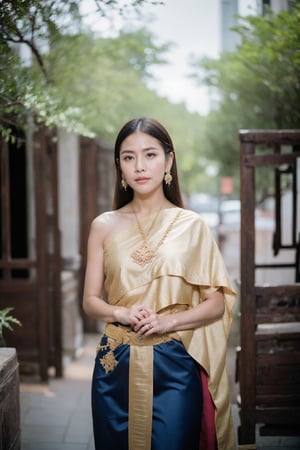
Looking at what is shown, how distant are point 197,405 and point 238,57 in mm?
4208

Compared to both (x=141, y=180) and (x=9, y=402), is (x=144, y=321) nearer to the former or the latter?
(x=141, y=180)

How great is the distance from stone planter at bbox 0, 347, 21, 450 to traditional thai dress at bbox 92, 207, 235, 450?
59 cm

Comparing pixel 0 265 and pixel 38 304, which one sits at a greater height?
pixel 0 265

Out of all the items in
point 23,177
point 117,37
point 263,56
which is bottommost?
point 23,177

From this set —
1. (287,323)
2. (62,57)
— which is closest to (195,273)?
(287,323)

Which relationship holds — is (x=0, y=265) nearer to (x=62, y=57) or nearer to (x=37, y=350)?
(x=37, y=350)

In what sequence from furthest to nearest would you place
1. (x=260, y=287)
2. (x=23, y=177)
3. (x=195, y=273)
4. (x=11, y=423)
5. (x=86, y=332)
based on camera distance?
(x=86, y=332) < (x=23, y=177) < (x=260, y=287) < (x=11, y=423) < (x=195, y=273)

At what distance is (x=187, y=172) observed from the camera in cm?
3344

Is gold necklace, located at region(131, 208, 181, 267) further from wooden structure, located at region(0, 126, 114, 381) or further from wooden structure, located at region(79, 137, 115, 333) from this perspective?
wooden structure, located at region(79, 137, 115, 333)

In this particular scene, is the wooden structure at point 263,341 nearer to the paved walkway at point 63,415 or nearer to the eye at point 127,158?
the paved walkway at point 63,415

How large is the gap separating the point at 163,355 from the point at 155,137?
3.24ft

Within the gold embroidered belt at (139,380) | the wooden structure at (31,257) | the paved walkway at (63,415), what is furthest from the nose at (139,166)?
the wooden structure at (31,257)

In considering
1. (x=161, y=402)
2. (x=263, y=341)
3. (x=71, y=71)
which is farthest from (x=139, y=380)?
(x=71, y=71)

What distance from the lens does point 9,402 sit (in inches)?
119
